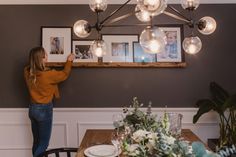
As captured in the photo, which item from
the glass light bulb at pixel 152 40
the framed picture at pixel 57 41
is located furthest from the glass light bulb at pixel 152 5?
the framed picture at pixel 57 41

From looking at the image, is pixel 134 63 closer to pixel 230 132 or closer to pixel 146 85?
pixel 146 85

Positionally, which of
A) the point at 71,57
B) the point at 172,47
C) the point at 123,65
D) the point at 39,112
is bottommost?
the point at 39,112

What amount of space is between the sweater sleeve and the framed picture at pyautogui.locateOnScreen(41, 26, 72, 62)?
206 mm

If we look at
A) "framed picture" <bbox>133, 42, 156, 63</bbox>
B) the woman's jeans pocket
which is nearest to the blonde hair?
the woman's jeans pocket

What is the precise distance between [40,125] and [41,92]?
0.40 metres

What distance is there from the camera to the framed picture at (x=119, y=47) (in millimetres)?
3770

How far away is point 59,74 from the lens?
11.5ft

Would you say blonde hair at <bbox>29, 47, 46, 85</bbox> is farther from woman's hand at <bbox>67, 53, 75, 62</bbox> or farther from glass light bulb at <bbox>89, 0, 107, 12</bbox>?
glass light bulb at <bbox>89, 0, 107, 12</bbox>

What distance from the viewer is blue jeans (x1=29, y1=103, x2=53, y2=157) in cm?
351

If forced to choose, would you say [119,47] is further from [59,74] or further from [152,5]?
[152,5]

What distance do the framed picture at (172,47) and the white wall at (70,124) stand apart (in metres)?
0.65

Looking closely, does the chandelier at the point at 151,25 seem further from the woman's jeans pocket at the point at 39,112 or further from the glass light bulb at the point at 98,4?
the woman's jeans pocket at the point at 39,112

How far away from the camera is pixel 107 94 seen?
381cm

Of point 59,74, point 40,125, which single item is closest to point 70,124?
point 40,125
